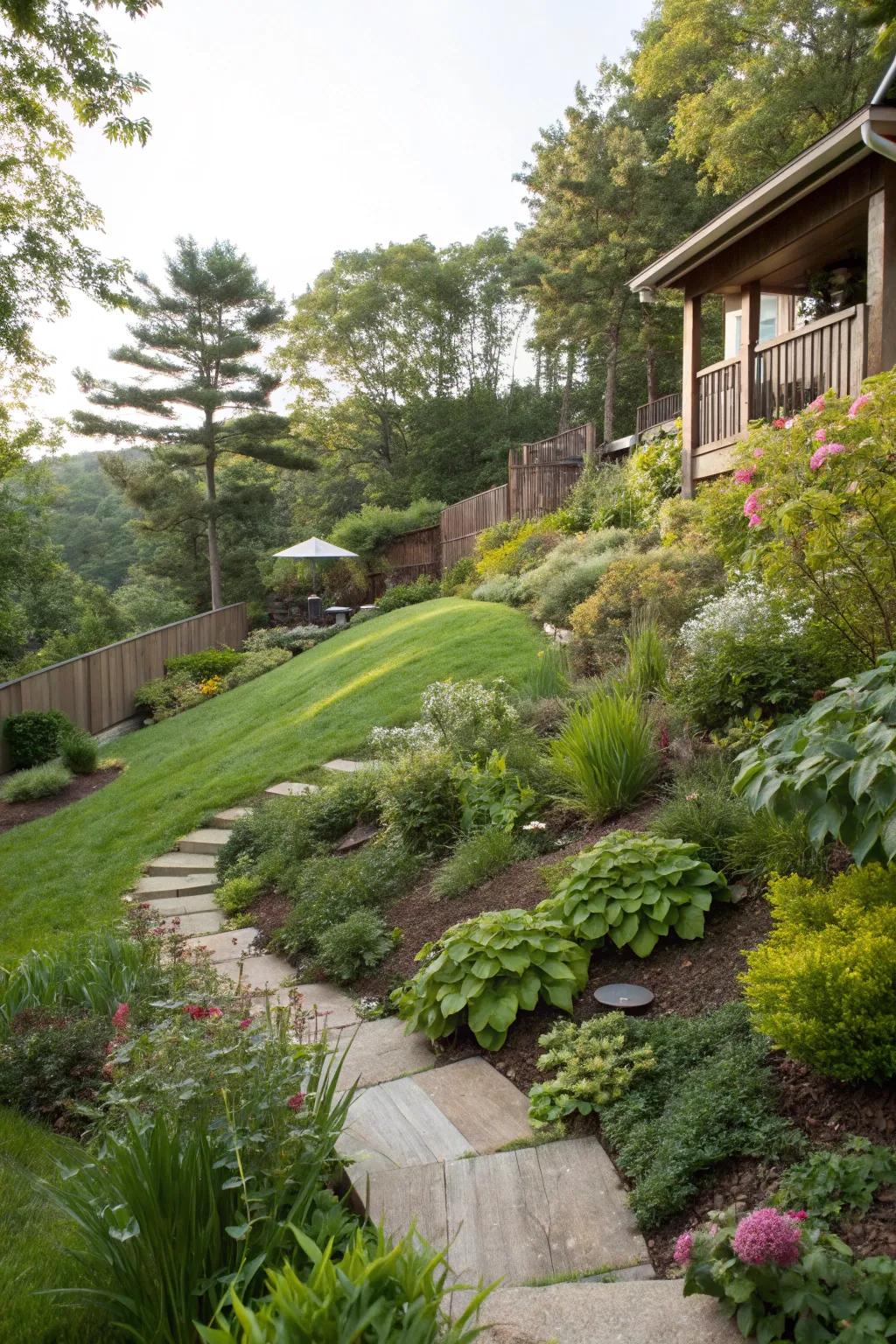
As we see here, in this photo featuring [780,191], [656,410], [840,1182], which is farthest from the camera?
[656,410]

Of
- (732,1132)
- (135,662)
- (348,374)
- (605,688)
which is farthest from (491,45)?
(348,374)

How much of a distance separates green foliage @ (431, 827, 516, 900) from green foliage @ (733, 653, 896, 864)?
2433mm

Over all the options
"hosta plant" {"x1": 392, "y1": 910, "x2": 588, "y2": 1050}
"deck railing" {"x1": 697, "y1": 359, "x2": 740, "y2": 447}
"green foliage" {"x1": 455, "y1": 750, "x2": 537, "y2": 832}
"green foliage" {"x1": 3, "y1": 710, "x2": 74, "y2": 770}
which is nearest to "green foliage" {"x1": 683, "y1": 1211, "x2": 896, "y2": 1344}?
"hosta plant" {"x1": 392, "y1": 910, "x2": 588, "y2": 1050}

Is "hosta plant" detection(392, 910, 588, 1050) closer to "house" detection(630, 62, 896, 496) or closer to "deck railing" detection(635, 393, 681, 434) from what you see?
"house" detection(630, 62, 896, 496)

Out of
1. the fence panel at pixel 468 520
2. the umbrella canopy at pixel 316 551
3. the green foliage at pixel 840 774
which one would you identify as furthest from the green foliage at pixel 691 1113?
the umbrella canopy at pixel 316 551

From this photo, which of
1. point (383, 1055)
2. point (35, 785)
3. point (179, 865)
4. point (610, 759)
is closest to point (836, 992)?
point (383, 1055)

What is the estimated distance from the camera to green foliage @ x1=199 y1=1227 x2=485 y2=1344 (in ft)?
4.85

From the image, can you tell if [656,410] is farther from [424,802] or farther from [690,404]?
[424,802]

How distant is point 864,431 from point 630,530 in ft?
21.2

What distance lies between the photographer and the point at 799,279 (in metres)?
11.9

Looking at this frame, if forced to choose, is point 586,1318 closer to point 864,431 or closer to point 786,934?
point 786,934

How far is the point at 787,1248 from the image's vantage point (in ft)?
5.31

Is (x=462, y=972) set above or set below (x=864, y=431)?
below

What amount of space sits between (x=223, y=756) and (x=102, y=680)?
6.45m
